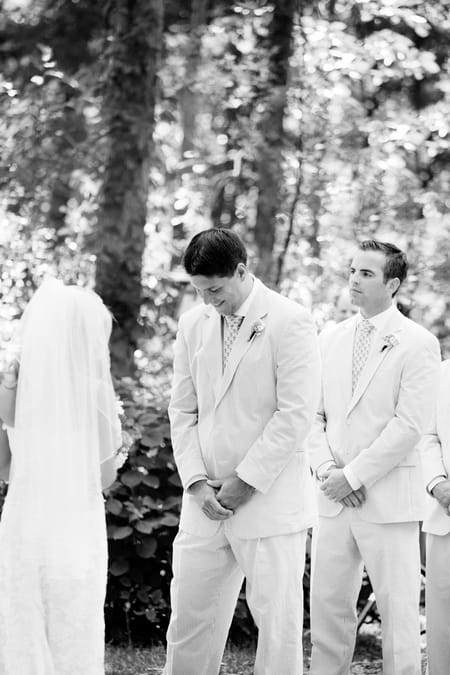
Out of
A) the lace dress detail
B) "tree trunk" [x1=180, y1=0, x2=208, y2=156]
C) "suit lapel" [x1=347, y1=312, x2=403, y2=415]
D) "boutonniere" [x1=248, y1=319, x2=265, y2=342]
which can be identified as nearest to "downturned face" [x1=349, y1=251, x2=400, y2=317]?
"suit lapel" [x1=347, y1=312, x2=403, y2=415]

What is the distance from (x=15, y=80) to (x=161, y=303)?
4994 millimetres

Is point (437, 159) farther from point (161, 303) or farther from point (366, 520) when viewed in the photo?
point (366, 520)

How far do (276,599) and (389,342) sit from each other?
129 centimetres

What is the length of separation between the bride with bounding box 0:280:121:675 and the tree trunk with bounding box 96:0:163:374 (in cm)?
408

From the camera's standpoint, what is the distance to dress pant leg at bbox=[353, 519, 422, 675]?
182 inches

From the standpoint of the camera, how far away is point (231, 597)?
452 centimetres

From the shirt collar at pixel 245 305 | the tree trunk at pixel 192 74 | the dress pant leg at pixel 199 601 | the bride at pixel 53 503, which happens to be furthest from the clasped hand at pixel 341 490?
the tree trunk at pixel 192 74

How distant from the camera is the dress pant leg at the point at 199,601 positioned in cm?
439

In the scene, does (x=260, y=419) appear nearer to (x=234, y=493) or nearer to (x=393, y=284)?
(x=234, y=493)

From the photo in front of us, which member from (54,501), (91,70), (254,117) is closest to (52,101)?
(91,70)

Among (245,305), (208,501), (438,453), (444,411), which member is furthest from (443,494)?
(245,305)

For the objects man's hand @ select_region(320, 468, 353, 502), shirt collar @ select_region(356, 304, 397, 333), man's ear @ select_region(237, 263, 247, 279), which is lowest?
man's hand @ select_region(320, 468, 353, 502)

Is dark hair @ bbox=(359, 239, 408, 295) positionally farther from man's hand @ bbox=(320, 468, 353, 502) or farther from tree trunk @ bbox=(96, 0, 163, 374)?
tree trunk @ bbox=(96, 0, 163, 374)

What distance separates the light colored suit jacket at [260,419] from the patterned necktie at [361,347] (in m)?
0.54
